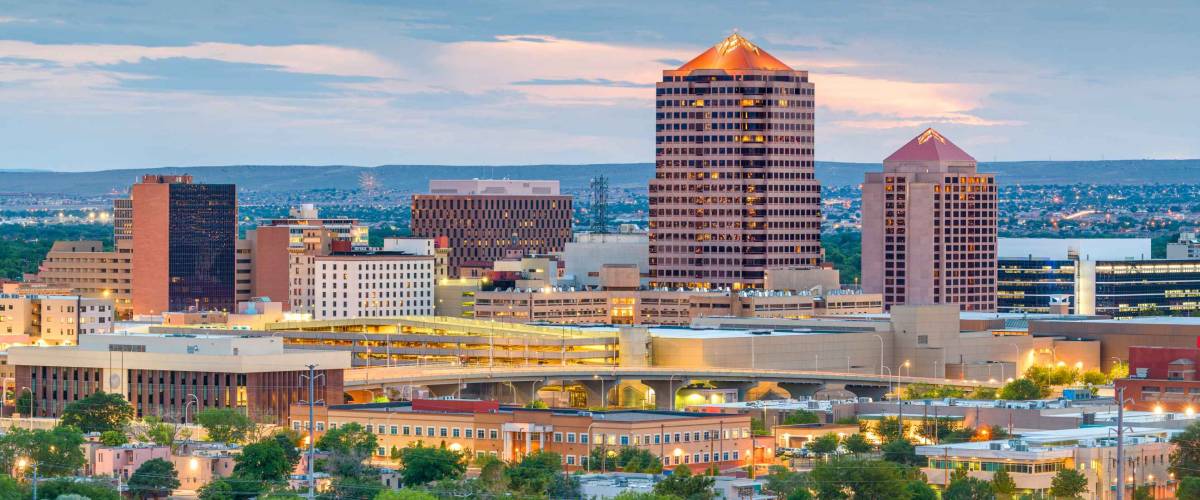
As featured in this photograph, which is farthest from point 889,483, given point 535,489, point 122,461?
point 122,461

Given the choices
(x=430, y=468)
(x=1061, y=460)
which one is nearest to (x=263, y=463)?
(x=430, y=468)

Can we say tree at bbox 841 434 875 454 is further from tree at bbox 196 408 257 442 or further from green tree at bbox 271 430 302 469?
tree at bbox 196 408 257 442

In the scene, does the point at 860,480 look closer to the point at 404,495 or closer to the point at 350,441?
the point at 404,495

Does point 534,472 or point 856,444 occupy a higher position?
point 856,444

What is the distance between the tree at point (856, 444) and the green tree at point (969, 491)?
72.0 feet

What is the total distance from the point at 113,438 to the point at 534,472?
111 feet

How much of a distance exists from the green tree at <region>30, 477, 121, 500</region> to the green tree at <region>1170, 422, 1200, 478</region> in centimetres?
5898

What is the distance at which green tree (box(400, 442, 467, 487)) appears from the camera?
6654 inches

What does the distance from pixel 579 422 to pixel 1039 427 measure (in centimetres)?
3054

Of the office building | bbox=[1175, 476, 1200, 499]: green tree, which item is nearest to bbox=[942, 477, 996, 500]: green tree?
bbox=[1175, 476, 1200, 499]: green tree

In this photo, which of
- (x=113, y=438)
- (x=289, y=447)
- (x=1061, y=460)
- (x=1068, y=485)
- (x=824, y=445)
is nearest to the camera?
(x=1068, y=485)

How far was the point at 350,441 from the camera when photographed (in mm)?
180125

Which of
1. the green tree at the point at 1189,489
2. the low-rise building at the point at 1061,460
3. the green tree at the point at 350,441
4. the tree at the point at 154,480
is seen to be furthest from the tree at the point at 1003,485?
the tree at the point at 154,480

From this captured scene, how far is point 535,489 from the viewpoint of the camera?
160 metres
